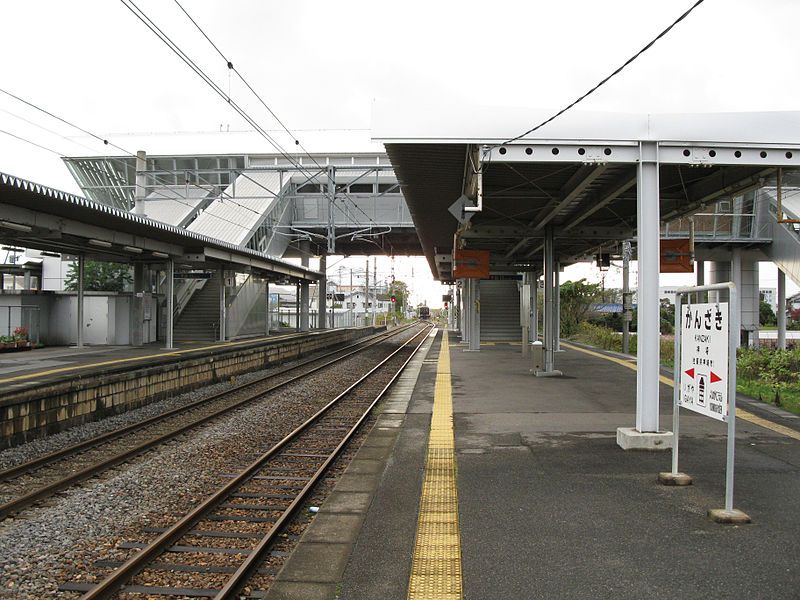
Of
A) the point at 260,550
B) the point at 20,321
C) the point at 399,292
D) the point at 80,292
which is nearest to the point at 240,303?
the point at 80,292

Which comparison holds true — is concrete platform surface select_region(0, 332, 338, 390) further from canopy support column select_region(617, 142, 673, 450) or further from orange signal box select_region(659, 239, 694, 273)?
orange signal box select_region(659, 239, 694, 273)

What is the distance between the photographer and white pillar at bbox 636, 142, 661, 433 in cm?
703

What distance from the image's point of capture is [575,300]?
3488 centimetres

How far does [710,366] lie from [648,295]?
253 cm

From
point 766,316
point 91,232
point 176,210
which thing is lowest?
point 766,316

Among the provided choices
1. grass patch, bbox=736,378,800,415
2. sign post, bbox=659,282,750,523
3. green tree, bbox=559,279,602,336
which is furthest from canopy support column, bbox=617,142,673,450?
green tree, bbox=559,279,602,336

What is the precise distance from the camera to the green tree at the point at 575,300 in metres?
34.2

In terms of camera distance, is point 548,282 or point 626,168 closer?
point 626,168

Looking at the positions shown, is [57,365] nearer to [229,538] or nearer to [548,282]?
[229,538]

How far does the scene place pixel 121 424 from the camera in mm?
10211

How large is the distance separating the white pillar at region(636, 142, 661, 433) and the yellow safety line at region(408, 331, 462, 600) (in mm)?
2295

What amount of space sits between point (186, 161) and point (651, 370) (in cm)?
3928

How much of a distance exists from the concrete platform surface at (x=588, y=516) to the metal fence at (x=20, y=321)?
1728 cm

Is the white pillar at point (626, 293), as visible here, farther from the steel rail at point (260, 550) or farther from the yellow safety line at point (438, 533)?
the steel rail at point (260, 550)
